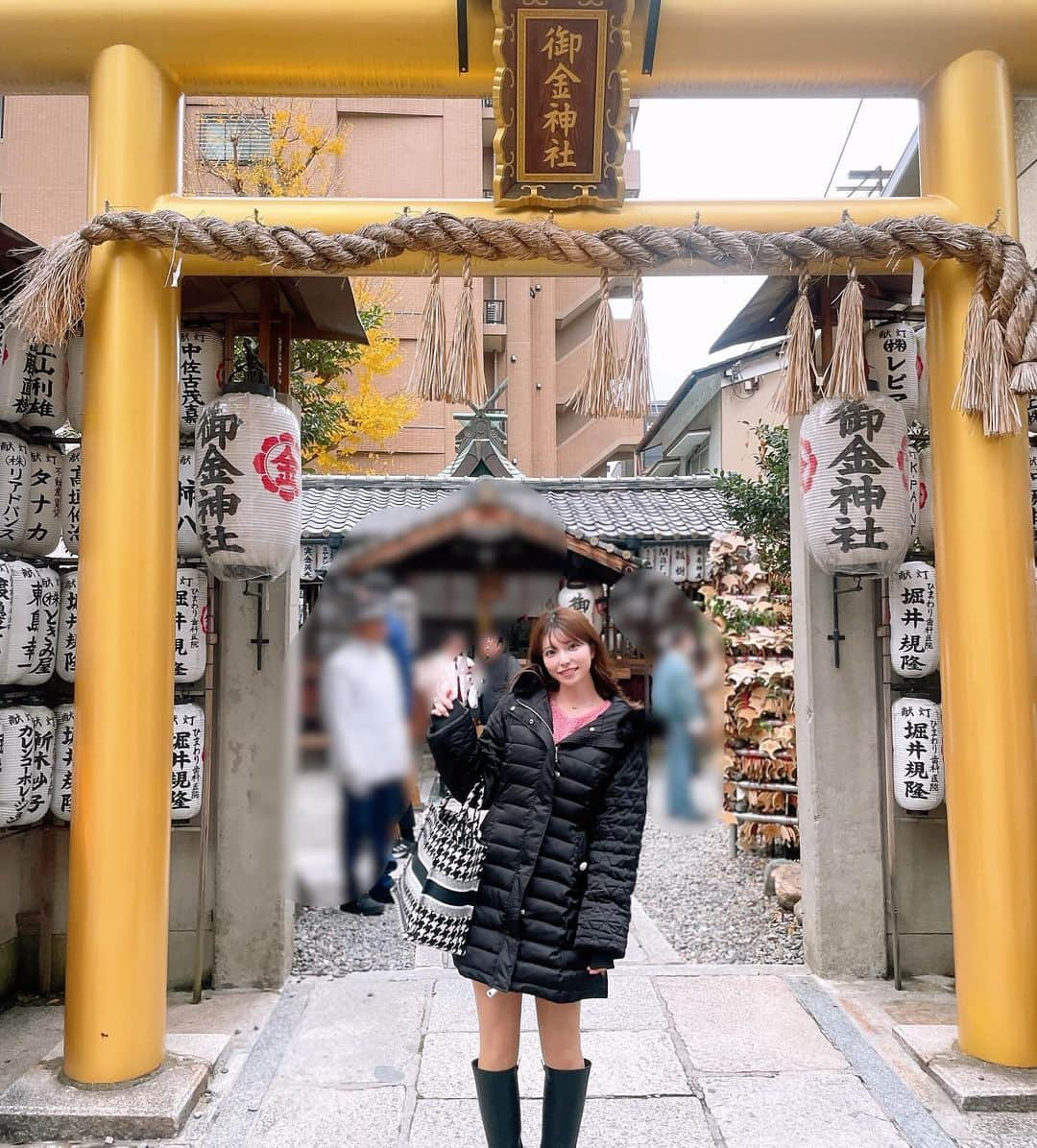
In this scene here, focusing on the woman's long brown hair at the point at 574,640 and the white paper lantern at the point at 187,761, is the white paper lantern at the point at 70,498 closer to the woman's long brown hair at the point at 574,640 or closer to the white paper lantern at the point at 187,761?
the white paper lantern at the point at 187,761

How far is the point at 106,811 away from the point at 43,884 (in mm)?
1567

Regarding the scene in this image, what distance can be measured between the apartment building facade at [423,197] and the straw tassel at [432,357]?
7.43 meters

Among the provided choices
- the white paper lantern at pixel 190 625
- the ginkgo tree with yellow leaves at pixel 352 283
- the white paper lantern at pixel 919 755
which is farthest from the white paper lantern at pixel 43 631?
the ginkgo tree with yellow leaves at pixel 352 283

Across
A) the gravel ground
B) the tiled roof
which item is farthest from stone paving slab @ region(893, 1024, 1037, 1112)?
the tiled roof

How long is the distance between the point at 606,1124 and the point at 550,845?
1395mm

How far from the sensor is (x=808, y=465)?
4273mm

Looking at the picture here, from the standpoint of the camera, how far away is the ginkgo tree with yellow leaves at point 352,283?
9.84 metres

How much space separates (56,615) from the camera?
4.05m

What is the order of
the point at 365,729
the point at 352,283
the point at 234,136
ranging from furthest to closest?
1. the point at 234,136
2. the point at 352,283
3. the point at 365,729

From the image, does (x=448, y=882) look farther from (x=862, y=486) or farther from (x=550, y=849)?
(x=862, y=486)

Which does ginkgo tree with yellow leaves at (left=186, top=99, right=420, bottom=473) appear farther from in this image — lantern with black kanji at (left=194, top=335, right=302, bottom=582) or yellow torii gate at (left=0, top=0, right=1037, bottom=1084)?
yellow torii gate at (left=0, top=0, right=1037, bottom=1084)

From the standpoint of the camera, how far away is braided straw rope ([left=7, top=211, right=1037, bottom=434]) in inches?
126

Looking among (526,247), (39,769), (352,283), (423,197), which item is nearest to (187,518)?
(39,769)

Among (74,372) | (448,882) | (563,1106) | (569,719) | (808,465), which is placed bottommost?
(563,1106)
